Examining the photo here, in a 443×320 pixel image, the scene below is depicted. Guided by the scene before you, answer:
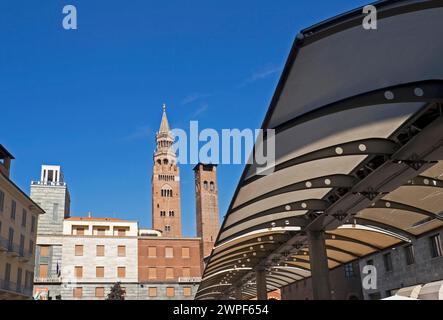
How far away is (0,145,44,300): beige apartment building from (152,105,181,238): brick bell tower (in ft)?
253

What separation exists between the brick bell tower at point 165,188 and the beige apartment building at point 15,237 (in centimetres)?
7699

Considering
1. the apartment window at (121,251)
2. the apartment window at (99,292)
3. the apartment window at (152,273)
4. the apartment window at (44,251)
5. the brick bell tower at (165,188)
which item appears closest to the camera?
Result: the apartment window at (99,292)

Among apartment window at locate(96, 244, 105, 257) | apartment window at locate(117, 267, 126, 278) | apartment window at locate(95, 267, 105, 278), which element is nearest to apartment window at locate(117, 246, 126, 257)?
apartment window at locate(117, 267, 126, 278)

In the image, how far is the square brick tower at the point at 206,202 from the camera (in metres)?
126

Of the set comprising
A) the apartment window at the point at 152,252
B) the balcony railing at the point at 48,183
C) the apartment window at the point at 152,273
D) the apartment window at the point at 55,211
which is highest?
the balcony railing at the point at 48,183

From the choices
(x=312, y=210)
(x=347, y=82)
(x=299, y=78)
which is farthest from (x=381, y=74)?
(x=312, y=210)

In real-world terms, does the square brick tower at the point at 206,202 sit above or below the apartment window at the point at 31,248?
above

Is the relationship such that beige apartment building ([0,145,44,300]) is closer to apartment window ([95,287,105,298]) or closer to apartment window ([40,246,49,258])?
apartment window ([40,246,49,258])

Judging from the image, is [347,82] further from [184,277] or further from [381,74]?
[184,277]

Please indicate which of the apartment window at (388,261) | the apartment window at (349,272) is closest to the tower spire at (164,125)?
the apartment window at (349,272)

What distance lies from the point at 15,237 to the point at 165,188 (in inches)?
3687

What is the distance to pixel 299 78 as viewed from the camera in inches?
308

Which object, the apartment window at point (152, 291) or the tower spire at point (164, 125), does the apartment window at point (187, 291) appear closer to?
the apartment window at point (152, 291)
